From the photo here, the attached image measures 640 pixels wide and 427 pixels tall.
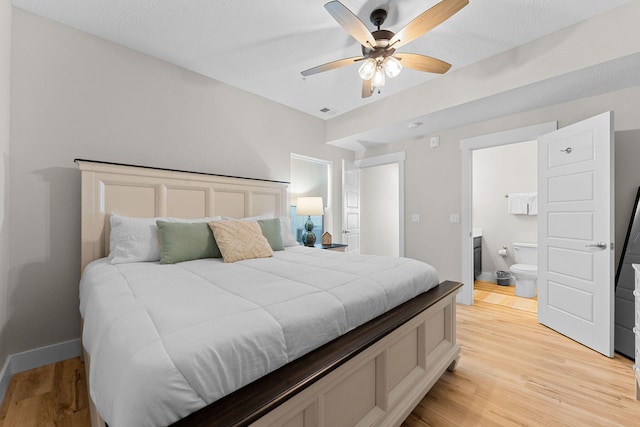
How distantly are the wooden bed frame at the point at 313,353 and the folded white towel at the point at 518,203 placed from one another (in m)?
3.32

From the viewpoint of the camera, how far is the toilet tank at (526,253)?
423 centimetres

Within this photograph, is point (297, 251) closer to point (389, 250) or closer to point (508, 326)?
point (508, 326)

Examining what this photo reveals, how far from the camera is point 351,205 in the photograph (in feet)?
15.4

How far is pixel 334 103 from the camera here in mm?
3697

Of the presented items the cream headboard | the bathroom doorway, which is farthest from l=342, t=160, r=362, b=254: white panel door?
the bathroom doorway

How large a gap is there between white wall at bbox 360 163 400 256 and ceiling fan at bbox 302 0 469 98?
292 centimetres

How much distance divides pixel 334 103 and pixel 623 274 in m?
3.41

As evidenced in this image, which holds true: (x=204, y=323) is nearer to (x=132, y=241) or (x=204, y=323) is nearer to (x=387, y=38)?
(x=132, y=241)

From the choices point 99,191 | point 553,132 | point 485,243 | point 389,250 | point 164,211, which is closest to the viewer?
point 99,191

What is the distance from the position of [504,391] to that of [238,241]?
83.6 inches

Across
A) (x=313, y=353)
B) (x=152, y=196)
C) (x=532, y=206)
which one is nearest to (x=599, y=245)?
(x=532, y=206)

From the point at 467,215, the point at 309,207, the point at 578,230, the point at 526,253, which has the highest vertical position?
the point at 309,207

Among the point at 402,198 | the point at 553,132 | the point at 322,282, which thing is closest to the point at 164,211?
the point at 322,282

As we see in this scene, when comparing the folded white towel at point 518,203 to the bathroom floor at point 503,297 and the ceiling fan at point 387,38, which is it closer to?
the bathroom floor at point 503,297
